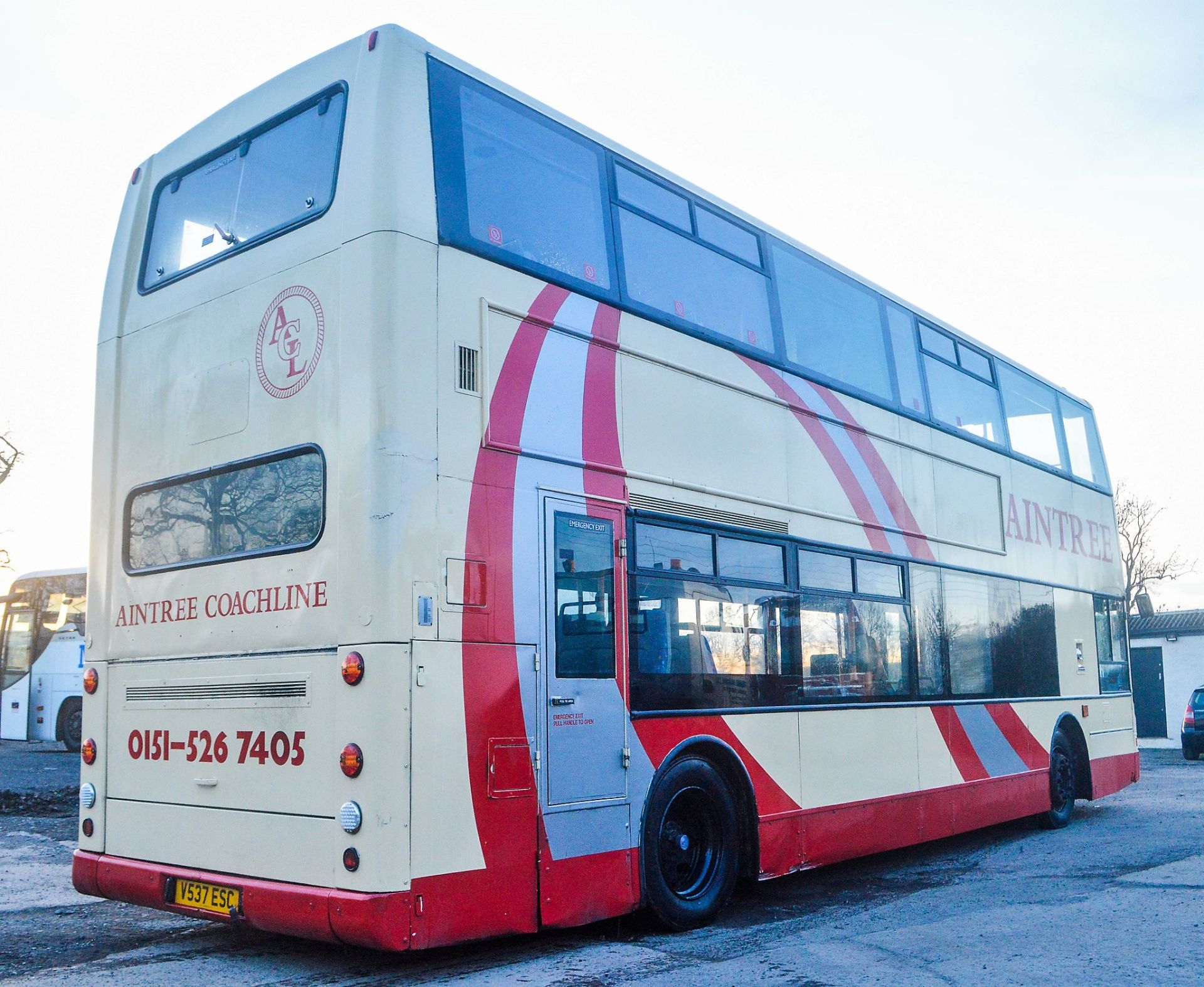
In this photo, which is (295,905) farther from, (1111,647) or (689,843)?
(1111,647)

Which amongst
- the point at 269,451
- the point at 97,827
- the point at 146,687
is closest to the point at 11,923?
the point at 97,827

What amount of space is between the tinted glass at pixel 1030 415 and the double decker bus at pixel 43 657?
1894 centimetres

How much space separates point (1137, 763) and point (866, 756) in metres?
6.91

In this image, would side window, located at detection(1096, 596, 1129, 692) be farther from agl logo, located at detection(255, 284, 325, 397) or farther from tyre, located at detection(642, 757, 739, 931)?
agl logo, located at detection(255, 284, 325, 397)

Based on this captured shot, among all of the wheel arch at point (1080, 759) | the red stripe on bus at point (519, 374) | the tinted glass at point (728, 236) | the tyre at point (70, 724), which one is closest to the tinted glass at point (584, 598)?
the red stripe on bus at point (519, 374)

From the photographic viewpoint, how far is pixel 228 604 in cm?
625

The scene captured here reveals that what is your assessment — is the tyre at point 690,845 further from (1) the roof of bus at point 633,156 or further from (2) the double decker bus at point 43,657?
(2) the double decker bus at point 43,657

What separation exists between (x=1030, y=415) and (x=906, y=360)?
312 cm

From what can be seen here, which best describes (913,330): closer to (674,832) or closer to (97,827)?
(674,832)

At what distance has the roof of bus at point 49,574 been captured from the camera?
2542cm

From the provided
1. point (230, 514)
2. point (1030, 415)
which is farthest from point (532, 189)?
point (1030, 415)

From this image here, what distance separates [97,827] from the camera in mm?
6797

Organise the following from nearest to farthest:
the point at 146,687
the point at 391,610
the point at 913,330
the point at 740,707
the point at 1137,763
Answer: the point at 391,610
the point at 146,687
the point at 740,707
the point at 913,330
the point at 1137,763

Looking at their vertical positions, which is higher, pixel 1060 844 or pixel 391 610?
pixel 391 610
